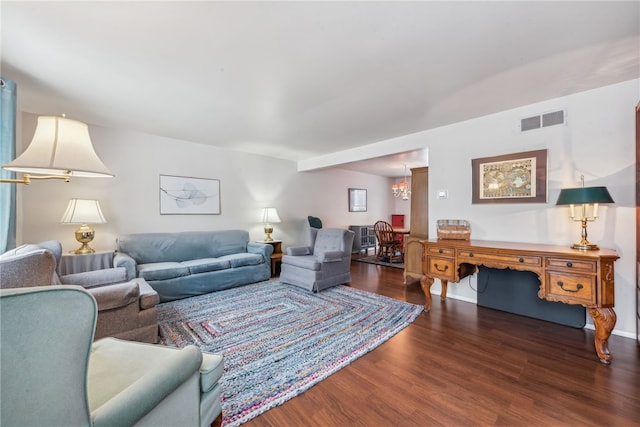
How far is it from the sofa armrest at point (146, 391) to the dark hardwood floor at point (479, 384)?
67cm

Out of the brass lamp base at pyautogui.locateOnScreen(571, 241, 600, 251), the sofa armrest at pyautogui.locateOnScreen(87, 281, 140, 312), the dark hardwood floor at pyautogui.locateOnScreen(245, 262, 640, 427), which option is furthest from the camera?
the brass lamp base at pyautogui.locateOnScreen(571, 241, 600, 251)

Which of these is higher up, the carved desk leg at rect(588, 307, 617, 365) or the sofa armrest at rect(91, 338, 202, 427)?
the sofa armrest at rect(91, 338, 202, 427)

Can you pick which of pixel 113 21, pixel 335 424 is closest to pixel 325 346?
pixel 335 424

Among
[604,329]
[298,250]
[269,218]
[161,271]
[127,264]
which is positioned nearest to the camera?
[604,329]

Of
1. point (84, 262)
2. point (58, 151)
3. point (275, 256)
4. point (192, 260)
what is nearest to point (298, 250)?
point (275, 256)

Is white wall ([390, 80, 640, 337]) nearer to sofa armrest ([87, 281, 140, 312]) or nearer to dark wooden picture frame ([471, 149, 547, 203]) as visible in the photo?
dark wooden picture frame ([471, 149, 547, 203])

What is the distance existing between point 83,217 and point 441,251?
162 inches

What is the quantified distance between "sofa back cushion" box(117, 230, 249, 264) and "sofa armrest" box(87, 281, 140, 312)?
1.71m

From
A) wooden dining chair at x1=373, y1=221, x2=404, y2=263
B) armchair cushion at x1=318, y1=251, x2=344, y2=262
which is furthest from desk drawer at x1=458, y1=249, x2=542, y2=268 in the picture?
wooden dining chair at x1=373, y1=221, x2=404, y2=263

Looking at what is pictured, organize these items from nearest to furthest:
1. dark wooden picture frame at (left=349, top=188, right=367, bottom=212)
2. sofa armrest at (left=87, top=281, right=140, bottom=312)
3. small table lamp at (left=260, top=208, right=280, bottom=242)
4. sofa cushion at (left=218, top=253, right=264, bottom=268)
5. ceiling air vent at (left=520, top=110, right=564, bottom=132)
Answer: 1. sofa armrest at (left=87, top=281, right=140, bottom=312)
2. ceiling air vent at (left=520, top=110, right=564, bottom=132)
3. sofa cushion at (left=218, top=253, right=264, bottom=268)
4. small table lamp at (left=260, top=208, right=280, bottom=242)
5. dark wooden picture frame at (left=349, top=188, right=367, bottom=212)

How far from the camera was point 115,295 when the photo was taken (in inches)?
75.9

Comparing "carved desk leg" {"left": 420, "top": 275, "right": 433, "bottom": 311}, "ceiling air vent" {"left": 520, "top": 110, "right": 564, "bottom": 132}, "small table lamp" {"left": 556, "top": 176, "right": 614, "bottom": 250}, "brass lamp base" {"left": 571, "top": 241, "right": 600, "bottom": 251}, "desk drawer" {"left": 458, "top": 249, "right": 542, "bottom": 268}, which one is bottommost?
"carved desk leg" {"left": 420, "top": 275, "right": 433, "bottom": 311}

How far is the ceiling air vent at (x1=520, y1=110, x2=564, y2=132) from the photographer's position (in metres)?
2.62

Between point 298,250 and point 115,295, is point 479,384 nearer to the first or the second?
point 115,295
